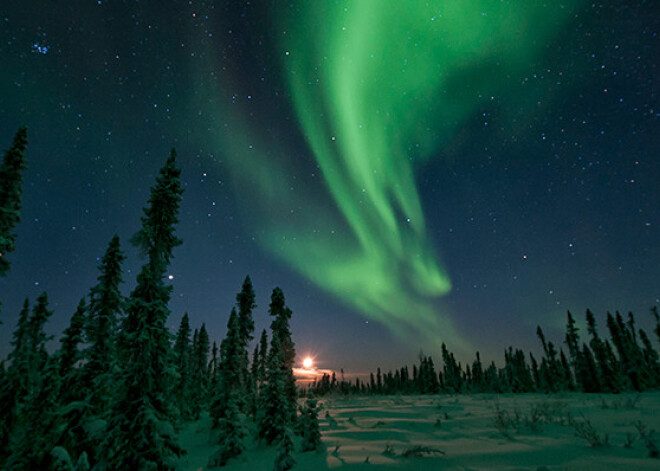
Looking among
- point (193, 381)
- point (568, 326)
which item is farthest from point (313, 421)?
point (568, 326)

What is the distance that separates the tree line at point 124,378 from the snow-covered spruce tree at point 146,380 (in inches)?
1.2

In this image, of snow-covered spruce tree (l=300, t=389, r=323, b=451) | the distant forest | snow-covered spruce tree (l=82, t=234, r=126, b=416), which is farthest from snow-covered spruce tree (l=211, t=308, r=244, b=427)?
snow-covered spruce tree (l=300, t=389, r=323, b=451)

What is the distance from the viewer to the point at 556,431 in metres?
7.24

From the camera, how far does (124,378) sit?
31.1 ft

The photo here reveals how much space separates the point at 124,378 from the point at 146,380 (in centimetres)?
67

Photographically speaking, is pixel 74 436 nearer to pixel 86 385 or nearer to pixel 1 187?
pixel 86 385

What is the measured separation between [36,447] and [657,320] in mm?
92142

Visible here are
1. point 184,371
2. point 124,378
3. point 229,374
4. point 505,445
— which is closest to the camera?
point 505,445

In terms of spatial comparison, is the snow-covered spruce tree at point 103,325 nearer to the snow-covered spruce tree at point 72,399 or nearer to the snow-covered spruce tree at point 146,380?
the snow-covered spruce tree at point 72,399

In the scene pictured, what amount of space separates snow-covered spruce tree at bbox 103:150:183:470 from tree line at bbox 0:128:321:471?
29mm

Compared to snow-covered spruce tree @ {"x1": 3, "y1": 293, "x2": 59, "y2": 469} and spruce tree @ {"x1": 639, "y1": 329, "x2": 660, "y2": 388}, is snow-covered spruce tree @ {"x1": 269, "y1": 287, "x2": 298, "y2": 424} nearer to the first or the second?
snow-covered spruce tree @ {"x1": 3, "y1": 293, "x2": 59, "y2": 469}

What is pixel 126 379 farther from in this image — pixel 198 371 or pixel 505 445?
pixel 198 371

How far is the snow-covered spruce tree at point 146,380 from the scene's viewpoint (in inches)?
362

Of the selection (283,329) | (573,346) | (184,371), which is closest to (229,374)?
(283,329)
